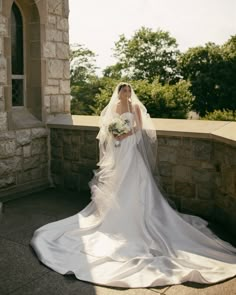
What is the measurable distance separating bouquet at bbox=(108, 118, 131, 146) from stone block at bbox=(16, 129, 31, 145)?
6.19ft

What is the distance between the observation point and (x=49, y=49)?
6664mm

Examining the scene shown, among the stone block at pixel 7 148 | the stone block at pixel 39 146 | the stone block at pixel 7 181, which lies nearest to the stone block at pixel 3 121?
the stone block at pixel 7 148

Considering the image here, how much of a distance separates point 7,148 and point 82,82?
78.0ft

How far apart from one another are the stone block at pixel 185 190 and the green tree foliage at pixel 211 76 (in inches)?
1010

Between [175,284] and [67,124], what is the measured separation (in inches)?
146

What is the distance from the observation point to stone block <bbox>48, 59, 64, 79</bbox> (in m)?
6.72

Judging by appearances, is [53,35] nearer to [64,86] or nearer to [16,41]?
[16,41]

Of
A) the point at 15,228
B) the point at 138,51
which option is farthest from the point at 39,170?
the point at 138,51

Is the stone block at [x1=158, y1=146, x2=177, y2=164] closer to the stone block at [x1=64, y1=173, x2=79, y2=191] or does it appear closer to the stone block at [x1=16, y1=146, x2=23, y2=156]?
the stone block at [x1=64, y1=173, x2=79, y2=191]

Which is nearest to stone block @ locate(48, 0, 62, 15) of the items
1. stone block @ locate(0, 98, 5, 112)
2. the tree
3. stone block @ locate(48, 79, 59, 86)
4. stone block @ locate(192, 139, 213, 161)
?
stone block @ locate(48, 79, 59, 86)

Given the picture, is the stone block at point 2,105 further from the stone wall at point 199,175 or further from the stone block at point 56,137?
the stone wall at point 199,175

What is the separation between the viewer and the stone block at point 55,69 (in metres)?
6.72

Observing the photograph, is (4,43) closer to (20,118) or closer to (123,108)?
(20,118)

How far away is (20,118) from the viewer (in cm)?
655
